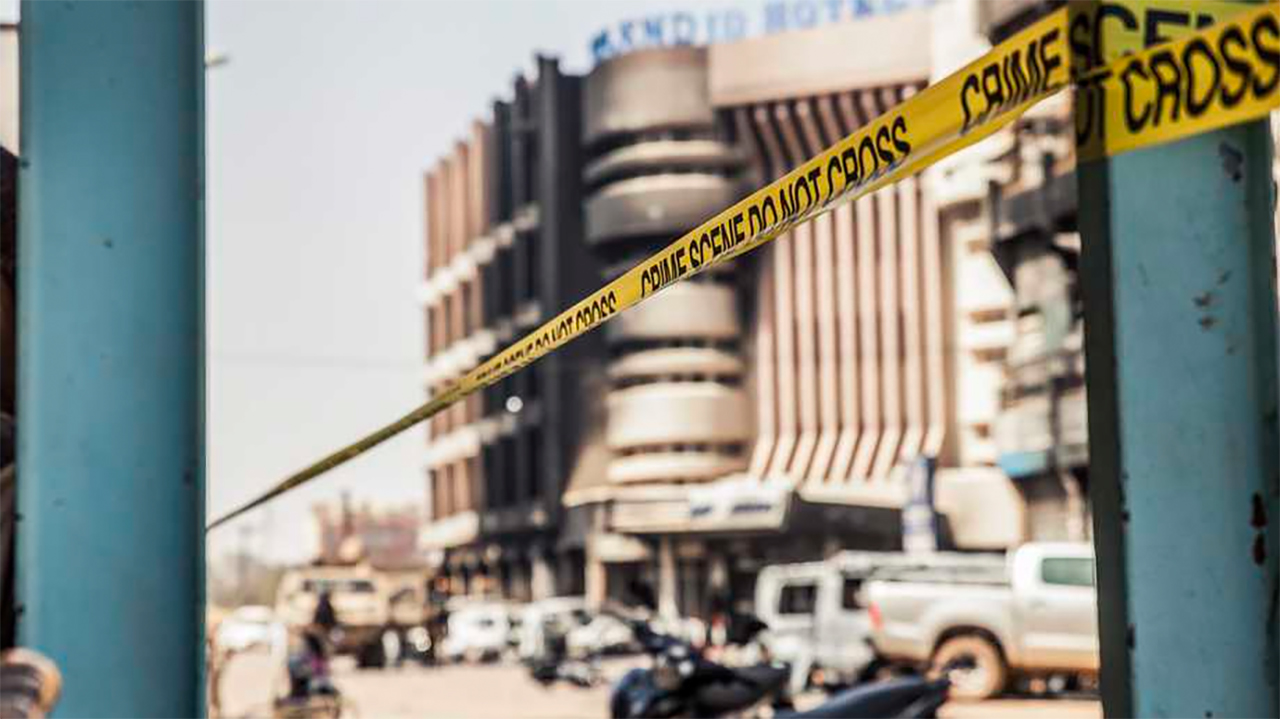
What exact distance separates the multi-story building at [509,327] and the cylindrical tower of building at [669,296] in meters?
2.75

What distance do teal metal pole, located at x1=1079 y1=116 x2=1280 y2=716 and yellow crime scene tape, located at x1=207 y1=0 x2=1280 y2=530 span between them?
0.23m

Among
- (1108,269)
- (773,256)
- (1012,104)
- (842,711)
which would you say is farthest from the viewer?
(773,256)

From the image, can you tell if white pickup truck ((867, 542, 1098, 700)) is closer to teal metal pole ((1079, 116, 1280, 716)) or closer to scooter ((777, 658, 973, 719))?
scooter ((777, 658, 973, 719))

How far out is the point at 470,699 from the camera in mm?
30078

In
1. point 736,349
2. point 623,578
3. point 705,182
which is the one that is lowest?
point 623,578

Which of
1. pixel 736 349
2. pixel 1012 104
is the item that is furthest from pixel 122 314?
pixel 736 349

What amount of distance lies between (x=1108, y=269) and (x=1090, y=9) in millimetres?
481

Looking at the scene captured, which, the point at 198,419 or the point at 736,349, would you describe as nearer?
the point at 198,419

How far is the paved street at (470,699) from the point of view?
2431 cm

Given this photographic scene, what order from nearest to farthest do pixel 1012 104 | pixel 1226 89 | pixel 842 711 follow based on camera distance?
pixel 1226 89
pixel 1012 104
pixel 842 711

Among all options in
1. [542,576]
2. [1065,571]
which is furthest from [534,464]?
[1065,571]

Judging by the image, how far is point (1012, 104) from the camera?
139 inches

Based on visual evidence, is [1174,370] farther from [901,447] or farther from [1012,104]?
[901,447]

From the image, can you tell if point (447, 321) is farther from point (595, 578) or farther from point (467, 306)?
point (595, 578)
